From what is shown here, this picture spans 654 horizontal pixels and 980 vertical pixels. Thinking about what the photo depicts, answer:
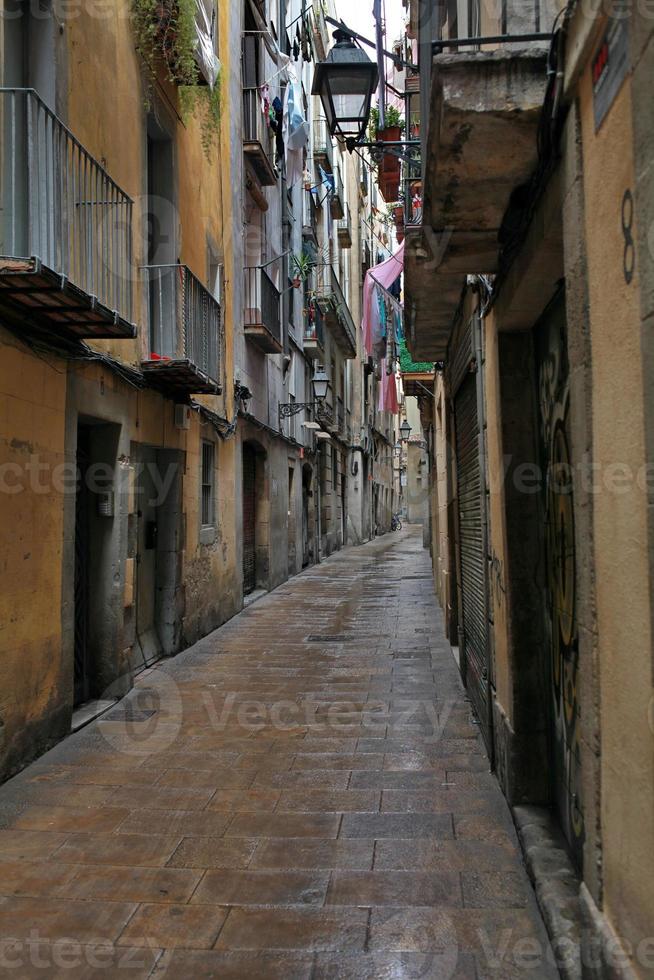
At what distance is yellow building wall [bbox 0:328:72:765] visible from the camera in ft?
16.7

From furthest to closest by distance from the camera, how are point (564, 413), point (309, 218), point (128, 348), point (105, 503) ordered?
point (309, 218) < point (128, 348) < point (105, 503) < point (564, 413)

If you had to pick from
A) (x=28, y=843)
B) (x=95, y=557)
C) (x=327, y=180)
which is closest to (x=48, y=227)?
(x=95, y=557)

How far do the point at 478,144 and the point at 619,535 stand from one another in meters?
1.80

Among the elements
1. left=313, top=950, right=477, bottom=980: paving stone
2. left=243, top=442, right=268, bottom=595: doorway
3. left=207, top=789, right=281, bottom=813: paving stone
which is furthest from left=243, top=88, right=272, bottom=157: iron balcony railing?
left=313, top=950, right=477, bottom=980: paving stone

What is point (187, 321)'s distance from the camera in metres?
8.89

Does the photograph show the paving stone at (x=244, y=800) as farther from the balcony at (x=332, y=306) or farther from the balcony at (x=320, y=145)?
the balcony at (x=320, y=145)

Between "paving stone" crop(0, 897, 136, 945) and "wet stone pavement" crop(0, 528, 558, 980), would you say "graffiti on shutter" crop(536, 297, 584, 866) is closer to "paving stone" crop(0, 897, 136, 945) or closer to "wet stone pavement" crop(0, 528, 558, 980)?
"wet stone pavement" crop(0, 528, 558, 980)

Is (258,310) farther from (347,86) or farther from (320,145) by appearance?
(320,145)

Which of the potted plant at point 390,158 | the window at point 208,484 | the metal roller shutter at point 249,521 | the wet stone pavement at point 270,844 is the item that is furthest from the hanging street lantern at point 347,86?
the metal roller shutter at point 249,521

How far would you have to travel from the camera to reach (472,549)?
694cm

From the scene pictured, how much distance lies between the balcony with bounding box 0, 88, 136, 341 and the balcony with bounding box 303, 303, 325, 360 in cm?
1423

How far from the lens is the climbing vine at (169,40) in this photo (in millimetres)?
7695

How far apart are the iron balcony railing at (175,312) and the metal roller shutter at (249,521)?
17.2ft

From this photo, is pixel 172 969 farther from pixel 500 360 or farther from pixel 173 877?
pixel 500 360
